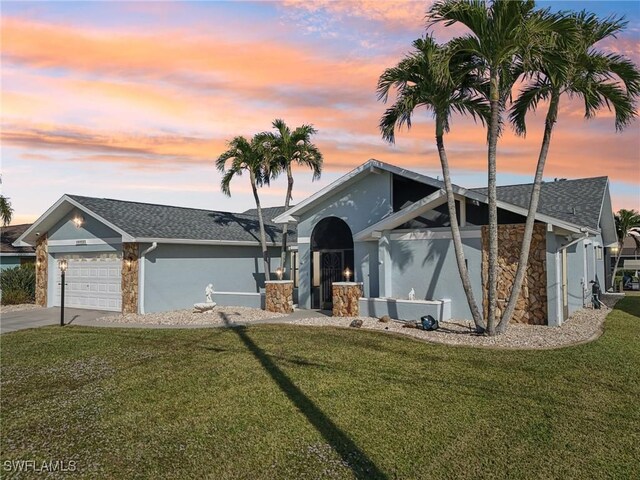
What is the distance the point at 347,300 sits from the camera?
1582 cm

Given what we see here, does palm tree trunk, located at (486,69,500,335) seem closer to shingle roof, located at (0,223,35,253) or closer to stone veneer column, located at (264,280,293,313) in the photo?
stone veneer column, located at (264,280,293,313)

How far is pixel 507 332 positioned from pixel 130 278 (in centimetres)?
1386

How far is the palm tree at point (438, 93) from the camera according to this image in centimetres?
1161

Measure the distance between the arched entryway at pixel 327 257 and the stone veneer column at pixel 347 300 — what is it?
234cm

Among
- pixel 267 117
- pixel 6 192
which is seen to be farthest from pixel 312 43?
Result: pixel 6 192

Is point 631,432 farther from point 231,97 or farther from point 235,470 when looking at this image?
point 231,97

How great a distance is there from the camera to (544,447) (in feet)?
17.5

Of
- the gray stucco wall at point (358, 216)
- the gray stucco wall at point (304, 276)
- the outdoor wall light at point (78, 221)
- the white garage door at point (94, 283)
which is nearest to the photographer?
the gray stucco wall at point (358, 216)

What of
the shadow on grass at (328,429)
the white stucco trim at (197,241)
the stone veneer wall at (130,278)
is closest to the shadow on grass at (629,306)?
the shadow on grass at (328,429)

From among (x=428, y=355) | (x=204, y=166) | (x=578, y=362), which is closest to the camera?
(x=578, y=362)

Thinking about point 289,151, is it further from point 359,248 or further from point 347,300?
point 347,300

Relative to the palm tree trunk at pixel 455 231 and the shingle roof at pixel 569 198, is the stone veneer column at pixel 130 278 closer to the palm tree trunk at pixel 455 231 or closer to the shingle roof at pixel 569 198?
the palm tree trunk at pixel 455 231

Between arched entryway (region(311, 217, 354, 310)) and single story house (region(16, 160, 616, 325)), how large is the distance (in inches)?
1.7

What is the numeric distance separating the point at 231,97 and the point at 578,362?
13.5 metres
